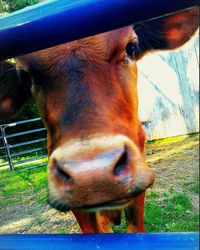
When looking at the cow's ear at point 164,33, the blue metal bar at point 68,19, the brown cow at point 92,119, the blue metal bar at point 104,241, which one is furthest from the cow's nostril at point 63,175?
the cow's ear at point 164,33

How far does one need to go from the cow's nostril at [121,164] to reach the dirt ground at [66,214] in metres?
1.48

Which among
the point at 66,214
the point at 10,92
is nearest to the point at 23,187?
the point at 66,214

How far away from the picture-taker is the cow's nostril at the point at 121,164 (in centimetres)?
94

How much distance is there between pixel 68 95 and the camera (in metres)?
1.20

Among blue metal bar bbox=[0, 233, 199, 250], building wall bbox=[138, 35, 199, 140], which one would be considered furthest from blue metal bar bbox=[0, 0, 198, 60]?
building wall bbox=[138, 35, 199, 140]

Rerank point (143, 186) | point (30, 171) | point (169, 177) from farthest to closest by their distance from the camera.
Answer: point (30, 171) < point (169, 177) < point (143, 186)

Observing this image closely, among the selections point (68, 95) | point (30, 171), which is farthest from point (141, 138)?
point (30, 171)

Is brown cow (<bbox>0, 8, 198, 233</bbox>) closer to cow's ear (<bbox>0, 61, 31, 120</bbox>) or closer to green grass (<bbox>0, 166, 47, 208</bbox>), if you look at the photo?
cow's ear (<bbox>0, 61, 31, 120</bbox>)

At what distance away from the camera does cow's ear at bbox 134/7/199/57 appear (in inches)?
75.9

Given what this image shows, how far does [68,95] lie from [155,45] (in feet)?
3.76

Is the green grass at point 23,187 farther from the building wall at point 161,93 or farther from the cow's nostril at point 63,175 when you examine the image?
the cow's nostril at point 63,175

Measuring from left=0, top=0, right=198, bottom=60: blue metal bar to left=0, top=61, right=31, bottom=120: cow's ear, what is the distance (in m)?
1.42

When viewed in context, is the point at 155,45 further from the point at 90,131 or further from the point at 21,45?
the point at 21,45

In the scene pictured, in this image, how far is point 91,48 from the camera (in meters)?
1.33
